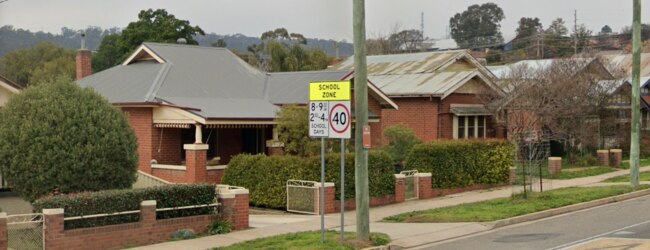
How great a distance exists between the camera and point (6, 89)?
21.7 m

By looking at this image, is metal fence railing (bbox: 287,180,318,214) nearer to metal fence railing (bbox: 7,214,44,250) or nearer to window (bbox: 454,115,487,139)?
metal fence railing (bbox: 7,214,44,250)

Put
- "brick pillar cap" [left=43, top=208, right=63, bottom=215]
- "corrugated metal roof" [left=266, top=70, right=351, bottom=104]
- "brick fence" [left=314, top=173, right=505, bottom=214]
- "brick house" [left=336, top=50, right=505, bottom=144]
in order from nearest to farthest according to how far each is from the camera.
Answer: "brick pillar cap" [left=43, top=208, right=63, bottom=215], "brick fence" [left=314, top=173, right=505, bottom=214], "corrugated metal roof" [left=266, top=70, right=351, bottom=104], "brick house" [left=336, top=50, right=505, bottom=144]

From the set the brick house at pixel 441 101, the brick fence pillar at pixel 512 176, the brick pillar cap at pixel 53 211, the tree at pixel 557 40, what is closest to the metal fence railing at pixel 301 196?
the brick pillar cap at pixel 53 211

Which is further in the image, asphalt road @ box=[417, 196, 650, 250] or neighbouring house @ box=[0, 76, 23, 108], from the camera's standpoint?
neighbouring house @ box=[0, 76, 23, 108]

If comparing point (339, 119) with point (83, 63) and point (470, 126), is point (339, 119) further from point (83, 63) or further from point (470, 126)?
point (470, 126)

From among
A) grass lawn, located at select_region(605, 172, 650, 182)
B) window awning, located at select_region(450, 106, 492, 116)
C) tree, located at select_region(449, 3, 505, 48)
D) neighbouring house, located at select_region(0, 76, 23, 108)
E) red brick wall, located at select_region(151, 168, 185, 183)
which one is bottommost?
grass lawn, located at select_region(605, 172, 650, 182)

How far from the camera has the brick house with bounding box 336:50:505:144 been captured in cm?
3288

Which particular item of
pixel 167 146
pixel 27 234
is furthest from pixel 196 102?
pixel 27 234

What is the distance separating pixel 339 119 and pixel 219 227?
4440 millimetres

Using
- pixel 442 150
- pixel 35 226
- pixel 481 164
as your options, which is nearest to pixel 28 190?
pixel 35 226

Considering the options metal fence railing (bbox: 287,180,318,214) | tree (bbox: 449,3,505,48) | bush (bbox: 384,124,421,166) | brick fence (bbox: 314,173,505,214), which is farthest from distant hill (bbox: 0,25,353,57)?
metal fence railing (bbox: 287,180,318,214)

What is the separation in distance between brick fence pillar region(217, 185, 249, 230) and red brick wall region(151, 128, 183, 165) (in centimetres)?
798

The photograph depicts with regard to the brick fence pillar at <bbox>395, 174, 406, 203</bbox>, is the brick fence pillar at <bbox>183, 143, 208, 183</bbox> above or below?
above

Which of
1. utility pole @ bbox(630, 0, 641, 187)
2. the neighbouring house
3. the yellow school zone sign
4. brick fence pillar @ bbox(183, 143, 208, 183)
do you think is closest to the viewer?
the yellow school zone sign
